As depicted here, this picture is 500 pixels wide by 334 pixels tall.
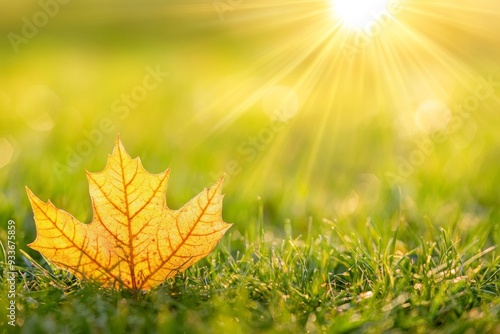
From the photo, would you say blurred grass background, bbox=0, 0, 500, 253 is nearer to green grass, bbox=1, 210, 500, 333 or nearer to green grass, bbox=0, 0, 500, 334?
green grass, bbox=0, 0, 500, 334

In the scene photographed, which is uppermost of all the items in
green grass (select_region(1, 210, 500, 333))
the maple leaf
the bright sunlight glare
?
the bright sunlight glare

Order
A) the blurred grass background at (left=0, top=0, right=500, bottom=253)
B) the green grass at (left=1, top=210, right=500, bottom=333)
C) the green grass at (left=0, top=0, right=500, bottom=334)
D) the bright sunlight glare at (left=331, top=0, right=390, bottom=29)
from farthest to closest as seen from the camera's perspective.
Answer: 1. the bright sunlight glare at (left=331, top=0, right=390, bottom=29)
2. the blurred grass background at (left=0, top=0, right=500, bottom=253)
3. the green grass at (left=0, top=0, right=500, bottom=334)
4. the green grass at (left=1, top=210, right=500, bottom=333)

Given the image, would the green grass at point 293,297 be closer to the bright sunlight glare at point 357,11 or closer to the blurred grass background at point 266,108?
the blurred grass background at point 266,108

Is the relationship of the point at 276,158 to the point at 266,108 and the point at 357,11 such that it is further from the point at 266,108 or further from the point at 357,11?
the point at 357,11

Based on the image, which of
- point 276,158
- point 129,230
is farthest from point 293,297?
point 276,158

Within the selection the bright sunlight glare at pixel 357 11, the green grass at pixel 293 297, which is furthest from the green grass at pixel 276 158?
the bright sunlight glare at pixel 357 11

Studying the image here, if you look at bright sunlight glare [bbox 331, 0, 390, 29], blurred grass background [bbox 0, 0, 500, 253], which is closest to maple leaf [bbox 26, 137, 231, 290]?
blurred grass background [bbox 0, 0, 500, 253]
